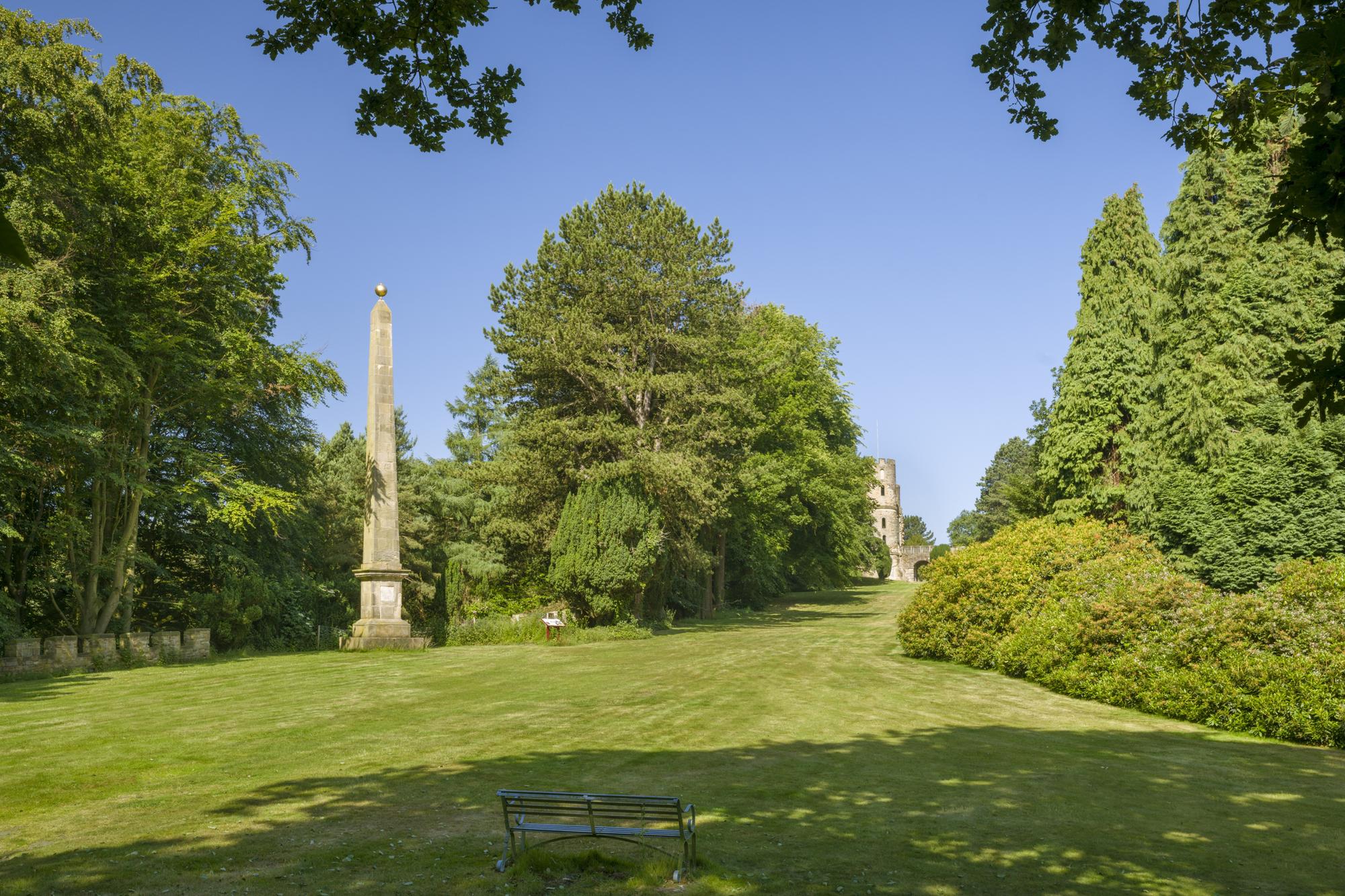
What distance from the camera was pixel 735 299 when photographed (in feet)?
110

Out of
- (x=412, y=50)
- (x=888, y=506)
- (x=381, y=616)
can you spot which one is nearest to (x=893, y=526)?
(x=888, y=506)

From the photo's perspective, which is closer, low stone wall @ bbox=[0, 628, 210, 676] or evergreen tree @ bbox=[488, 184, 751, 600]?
low stone wall @ bbox=[0, 628, 210, 676]

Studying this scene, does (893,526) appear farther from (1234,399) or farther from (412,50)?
(412,50)

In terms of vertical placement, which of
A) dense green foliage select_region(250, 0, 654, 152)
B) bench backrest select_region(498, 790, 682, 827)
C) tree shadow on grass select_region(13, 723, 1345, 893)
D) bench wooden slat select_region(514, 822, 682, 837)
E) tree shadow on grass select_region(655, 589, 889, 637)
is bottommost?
tree shadow on grass select_region(655, 589, 889, 637)

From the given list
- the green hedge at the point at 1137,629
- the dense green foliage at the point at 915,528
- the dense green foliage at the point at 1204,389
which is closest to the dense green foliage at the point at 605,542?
the green hedge at the point at 1137,629

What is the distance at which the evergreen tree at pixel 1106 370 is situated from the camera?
98.6 ft

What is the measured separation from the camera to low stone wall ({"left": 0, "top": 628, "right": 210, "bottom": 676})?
18734 mm

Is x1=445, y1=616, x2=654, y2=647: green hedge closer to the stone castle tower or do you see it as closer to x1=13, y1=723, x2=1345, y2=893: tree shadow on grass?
x1=13, y1=723, x2=1345, y2=893: tree shadow on grass

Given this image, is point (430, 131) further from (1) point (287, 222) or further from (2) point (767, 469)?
(2) point (767, 469)

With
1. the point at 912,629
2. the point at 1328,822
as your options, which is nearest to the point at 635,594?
the point at 912,629

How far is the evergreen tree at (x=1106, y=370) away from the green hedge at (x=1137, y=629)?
10.4 m

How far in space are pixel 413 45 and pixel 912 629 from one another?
60.7ft

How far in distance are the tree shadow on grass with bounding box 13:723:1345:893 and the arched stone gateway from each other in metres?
79.3

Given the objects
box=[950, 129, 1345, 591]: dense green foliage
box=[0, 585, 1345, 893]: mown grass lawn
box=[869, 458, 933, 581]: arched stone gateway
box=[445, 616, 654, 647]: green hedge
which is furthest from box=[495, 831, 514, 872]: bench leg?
box=[869, 458, 933, 581]: arched stone gateway
